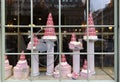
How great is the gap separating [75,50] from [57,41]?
0.42 metres

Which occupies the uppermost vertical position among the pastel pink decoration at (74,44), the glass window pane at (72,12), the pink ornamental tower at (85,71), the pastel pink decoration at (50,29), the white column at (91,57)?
the glass window pane at (72,12)

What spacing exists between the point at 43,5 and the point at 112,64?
74.7 inches

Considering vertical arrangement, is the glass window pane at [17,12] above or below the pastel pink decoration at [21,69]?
above

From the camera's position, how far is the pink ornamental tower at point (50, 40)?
511cm

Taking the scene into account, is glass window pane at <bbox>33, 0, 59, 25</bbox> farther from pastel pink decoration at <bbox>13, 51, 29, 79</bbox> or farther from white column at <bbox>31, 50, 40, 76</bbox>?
pastel pink decoration at <bbox>13, 51, 29, 79</bbox>

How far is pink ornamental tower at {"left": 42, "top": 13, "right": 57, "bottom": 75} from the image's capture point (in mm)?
5109

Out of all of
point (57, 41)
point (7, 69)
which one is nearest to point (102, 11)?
point (57, 41)

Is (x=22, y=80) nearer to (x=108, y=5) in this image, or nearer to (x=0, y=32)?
(x=0, y=32)

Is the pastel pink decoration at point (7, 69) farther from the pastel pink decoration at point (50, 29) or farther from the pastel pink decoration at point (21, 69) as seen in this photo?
the pastel pink decoration at point (50, 29)

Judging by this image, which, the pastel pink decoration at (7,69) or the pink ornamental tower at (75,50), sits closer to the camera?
the pastel pink decoration at (7,69)

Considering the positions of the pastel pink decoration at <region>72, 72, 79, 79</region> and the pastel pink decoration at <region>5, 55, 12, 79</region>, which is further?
the pastel pink decoration at <region>72, 72, 79, 79</region>

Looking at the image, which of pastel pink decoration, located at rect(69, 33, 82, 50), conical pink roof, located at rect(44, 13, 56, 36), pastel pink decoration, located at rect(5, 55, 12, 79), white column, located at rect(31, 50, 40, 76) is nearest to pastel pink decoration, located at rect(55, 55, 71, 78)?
pastel pink decoration, located at rect(69, 33, 82, 50)

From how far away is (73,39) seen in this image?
5.22 metres

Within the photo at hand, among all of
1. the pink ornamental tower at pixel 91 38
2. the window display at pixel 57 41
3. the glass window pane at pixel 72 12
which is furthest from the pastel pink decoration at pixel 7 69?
the pink ornamental tower at pixel 91 38
